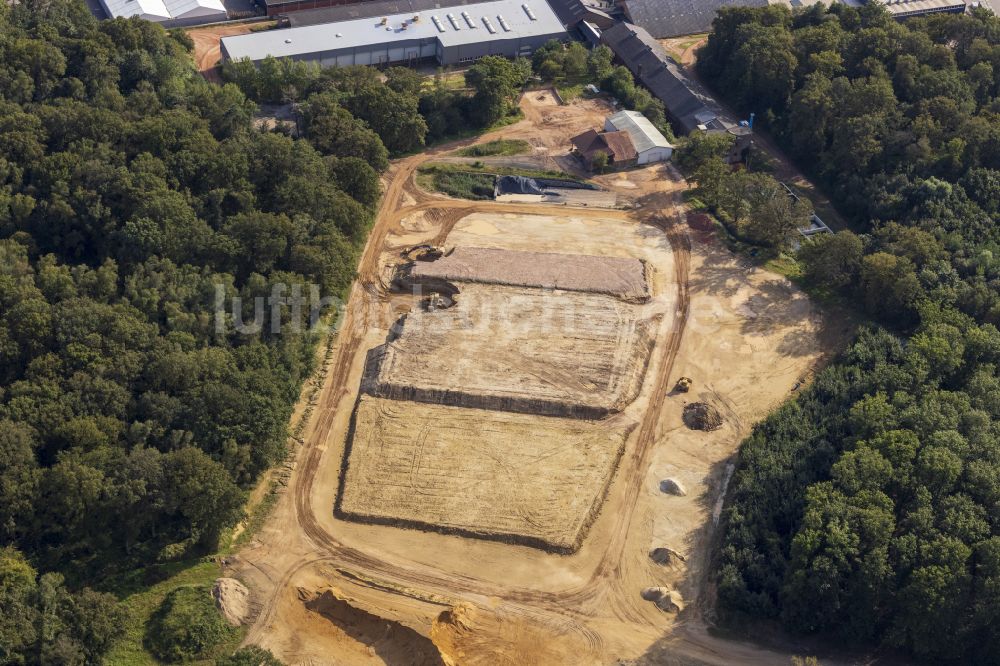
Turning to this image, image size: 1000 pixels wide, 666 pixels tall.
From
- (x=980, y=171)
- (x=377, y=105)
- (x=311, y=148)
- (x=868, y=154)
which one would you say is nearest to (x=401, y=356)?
(x=311, y=148)

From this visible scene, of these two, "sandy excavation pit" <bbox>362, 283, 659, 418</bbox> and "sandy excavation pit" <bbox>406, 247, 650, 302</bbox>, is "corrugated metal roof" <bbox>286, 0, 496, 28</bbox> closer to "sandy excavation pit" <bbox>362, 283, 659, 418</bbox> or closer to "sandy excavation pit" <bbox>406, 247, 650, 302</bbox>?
"sandy excavation pit" <bbox>406, 247, 650, 302</bbox>

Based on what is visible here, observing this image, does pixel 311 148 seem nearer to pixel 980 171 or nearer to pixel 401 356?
pixel 401 356

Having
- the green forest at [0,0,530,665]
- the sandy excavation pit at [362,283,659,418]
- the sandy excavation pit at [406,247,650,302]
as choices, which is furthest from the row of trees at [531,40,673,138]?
the sandy excavation pit at [362,283,659,418]

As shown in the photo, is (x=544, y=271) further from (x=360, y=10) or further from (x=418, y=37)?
(x=360, y=10)

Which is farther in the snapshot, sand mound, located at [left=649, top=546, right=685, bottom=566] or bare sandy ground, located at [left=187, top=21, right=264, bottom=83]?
bare sandy ground, located at [left=187, top=21, right=264, bottom=83]

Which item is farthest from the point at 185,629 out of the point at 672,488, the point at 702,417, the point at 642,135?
the point at 642,135

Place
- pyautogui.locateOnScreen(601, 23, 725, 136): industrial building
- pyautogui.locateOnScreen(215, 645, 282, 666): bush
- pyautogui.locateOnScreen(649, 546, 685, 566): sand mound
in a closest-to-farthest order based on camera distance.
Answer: pyautogui.locateOnScreen(215, 645, 282, 666): bush, pyautogui.locateOnScreen(649, 546, 685, 566): sand mound, pyautogui.locateOnScreen(601, 23, 725, 136): industrial building
